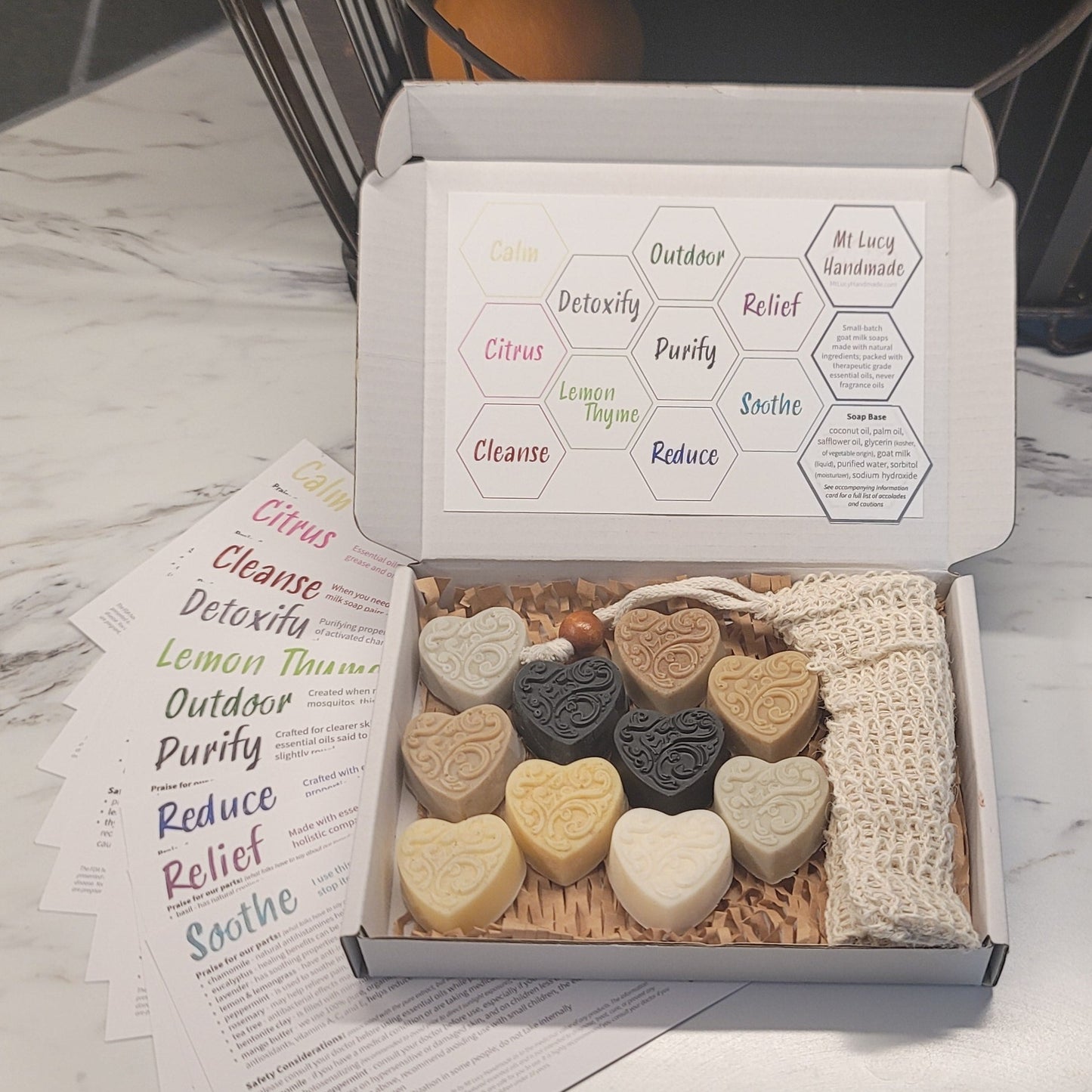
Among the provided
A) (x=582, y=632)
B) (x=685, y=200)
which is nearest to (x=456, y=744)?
(x=582, y=632)

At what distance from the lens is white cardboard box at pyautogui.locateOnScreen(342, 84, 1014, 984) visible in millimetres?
904

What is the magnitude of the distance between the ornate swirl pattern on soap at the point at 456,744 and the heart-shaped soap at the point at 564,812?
27 mm

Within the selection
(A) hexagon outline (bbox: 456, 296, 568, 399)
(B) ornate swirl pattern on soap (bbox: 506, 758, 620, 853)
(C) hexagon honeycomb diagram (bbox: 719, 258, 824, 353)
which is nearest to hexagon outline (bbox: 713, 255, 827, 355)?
(C) hexagon honeycomb diagram (bbox: 719, 258, 824, 353)

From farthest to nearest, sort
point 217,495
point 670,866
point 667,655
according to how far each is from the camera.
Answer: point 217,495 → point 667,655 → point 670,866

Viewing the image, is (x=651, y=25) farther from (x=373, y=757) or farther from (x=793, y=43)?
(x=373, y=757)

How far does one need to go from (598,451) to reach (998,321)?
0.33 metres

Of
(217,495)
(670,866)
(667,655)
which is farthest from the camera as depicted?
(217,495)

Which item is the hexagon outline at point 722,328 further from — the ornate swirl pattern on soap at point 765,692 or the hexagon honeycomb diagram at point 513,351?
the ornate swirl pattern on soap at point 765,692

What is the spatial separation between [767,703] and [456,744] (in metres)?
0.24

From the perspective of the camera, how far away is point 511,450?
94 centimetres

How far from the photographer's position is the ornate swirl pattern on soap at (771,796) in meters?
0.80

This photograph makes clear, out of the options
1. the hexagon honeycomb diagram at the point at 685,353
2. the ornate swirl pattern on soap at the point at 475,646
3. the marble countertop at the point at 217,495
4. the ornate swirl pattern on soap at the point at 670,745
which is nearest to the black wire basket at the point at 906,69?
the marble countertop at the point at 217,495

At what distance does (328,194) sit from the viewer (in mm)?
1164

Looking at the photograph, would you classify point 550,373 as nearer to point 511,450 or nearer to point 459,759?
point 511,450
